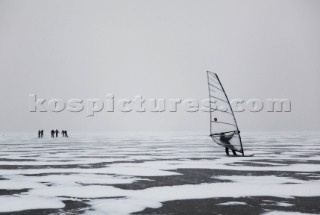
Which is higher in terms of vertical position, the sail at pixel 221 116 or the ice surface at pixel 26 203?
the sail at pixel 221 116

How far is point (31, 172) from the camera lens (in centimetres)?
1070

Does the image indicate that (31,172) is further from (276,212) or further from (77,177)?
(276,212)

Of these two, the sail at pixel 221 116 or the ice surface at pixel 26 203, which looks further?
the sail at pixel 221 116

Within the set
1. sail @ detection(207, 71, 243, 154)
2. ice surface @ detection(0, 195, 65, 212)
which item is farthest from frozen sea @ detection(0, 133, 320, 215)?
sail @ detection(207, 71, 243, 154)

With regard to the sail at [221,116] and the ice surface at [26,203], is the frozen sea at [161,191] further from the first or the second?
the sail at [221,116]

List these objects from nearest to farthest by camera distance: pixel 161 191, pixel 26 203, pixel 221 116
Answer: pixel 26 203
pixel 161 191
pixel 221 116

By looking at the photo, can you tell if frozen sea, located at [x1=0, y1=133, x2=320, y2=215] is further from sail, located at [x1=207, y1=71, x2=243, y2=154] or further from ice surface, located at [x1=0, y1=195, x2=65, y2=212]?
sail, located at [x1=207, y1=71, x2=243, y2=154]

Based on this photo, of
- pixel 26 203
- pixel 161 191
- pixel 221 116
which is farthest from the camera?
pixel 221 116

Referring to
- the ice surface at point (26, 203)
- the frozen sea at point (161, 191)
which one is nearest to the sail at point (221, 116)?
the frozen sea at point (161, 191)

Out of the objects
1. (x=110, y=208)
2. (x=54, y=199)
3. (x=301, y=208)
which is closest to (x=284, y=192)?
(x=301, y=208)

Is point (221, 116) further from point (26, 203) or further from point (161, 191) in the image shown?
point (26, 203)

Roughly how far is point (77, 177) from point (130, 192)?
2.53 metres

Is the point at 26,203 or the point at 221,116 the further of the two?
the point at 221,116

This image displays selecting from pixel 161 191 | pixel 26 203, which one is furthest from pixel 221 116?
pixel 26 203
